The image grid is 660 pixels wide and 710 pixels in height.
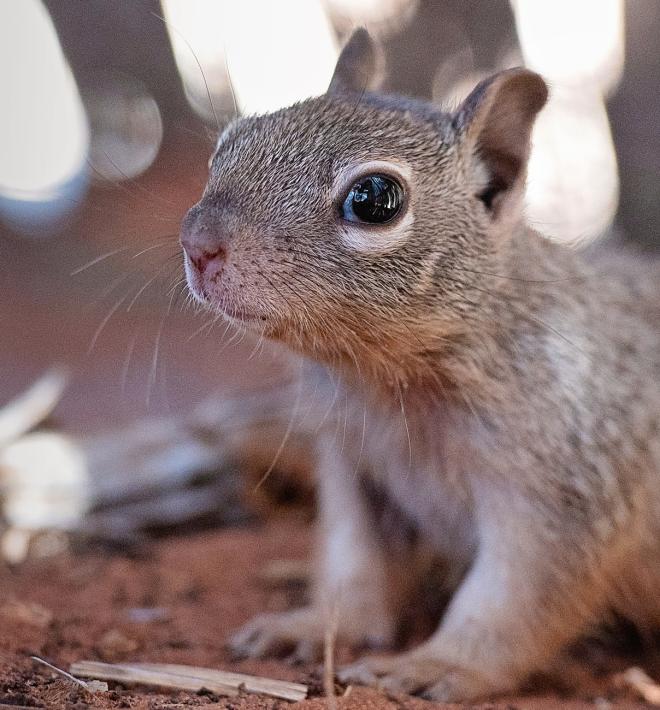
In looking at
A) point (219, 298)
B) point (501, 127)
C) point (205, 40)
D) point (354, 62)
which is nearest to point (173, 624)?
point (219, 298)

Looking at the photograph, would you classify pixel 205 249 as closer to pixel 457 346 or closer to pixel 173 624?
pixel 457 346

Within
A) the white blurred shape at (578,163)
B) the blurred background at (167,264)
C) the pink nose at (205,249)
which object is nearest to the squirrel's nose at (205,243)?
the pink nose at (205,249)

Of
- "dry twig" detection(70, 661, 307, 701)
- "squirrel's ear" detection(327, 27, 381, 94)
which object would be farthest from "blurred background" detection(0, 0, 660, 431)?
"dry twig" detection(70, 661, 307, 701)

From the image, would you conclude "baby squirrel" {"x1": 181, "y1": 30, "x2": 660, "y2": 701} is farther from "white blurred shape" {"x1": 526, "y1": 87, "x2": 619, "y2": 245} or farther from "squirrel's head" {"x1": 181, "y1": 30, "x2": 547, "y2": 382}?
"white blurred shape" {"x1": 526, "y1": 87, "x2": 619, "y2": 245}

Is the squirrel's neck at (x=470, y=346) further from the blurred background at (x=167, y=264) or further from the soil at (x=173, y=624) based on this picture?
the soil at (x=173, y=624)

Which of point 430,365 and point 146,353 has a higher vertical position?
point 430,365

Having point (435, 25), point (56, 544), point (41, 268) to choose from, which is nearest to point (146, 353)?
point (41, 268)

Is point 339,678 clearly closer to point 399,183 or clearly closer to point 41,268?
point 399,183
